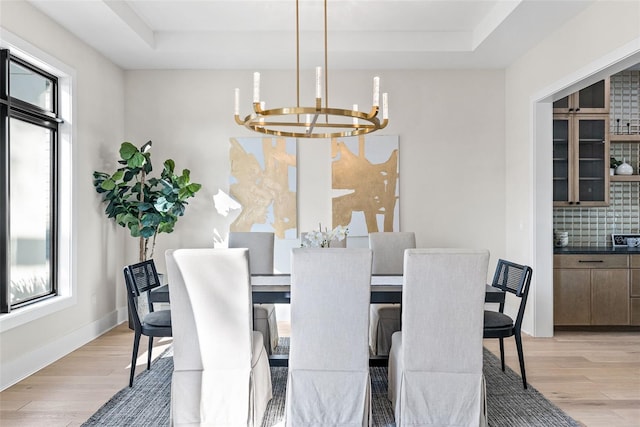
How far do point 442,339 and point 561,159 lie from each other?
10.7 ft

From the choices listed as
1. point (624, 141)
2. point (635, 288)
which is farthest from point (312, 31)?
point (635, 288)

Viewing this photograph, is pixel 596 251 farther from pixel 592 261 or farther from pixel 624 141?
pixel 624 141

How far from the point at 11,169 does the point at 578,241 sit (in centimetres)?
535

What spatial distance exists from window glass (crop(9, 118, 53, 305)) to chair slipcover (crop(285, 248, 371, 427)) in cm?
236

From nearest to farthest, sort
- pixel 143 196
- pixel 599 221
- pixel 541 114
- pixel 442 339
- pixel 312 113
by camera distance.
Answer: pixel 442 339, pixel 312 113, pixel 541 114, pixel 143 196, pixel 599 221

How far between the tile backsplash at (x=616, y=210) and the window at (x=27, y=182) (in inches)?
194

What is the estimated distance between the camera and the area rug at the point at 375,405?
2.82 meters

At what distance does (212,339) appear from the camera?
103 inches

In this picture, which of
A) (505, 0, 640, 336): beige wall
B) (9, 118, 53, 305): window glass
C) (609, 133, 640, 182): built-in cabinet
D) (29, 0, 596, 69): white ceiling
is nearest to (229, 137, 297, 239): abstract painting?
(29, 0, 596, 69): white ceiling

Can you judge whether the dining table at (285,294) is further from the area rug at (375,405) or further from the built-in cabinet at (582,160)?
the built-in cabinet at (582,160)

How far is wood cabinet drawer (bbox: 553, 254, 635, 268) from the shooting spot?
15.7 ft

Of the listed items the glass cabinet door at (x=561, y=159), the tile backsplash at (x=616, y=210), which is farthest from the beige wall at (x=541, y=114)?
the tile backsplash at (x=616, y=210)

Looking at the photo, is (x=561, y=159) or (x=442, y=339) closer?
(x=442, y=339)

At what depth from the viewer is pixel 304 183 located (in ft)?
17.9
